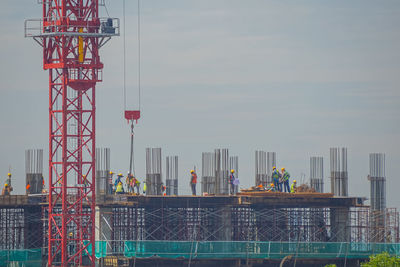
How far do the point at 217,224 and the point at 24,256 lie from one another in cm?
1724

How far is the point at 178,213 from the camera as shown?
82.8 m

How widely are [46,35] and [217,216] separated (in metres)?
20.6

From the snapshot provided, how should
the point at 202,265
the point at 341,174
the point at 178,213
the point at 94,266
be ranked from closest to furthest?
the point at 94,266
the point at 202,265
the point at 178,213
the point at 341,174

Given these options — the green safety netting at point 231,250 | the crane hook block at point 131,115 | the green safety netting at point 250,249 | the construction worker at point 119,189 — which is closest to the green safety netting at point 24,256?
the green safety netting at point 231,250

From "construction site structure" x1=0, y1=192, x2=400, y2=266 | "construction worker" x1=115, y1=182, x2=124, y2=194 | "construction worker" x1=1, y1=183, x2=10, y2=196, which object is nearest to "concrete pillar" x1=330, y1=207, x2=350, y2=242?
"construction site structure" x1=0, y1=192, x2=400, y2=266

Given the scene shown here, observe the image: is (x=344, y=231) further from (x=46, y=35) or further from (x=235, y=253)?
(x=46, y=35)

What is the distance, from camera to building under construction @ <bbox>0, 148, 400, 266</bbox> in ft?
250

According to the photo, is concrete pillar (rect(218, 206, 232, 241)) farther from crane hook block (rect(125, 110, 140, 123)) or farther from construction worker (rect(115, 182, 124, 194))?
crane hook block (rect(125, 110, 140, 123))

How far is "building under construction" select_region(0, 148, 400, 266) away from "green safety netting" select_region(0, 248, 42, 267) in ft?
0.21

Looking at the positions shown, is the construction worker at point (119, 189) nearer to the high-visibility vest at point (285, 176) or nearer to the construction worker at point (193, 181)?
the construction worker at point (193, 181)

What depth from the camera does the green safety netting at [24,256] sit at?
71.6 m

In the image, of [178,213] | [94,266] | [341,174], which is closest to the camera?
[94,266]

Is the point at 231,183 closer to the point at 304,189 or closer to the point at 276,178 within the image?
the point at 276,178

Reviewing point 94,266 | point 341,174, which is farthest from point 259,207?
point 94,266
